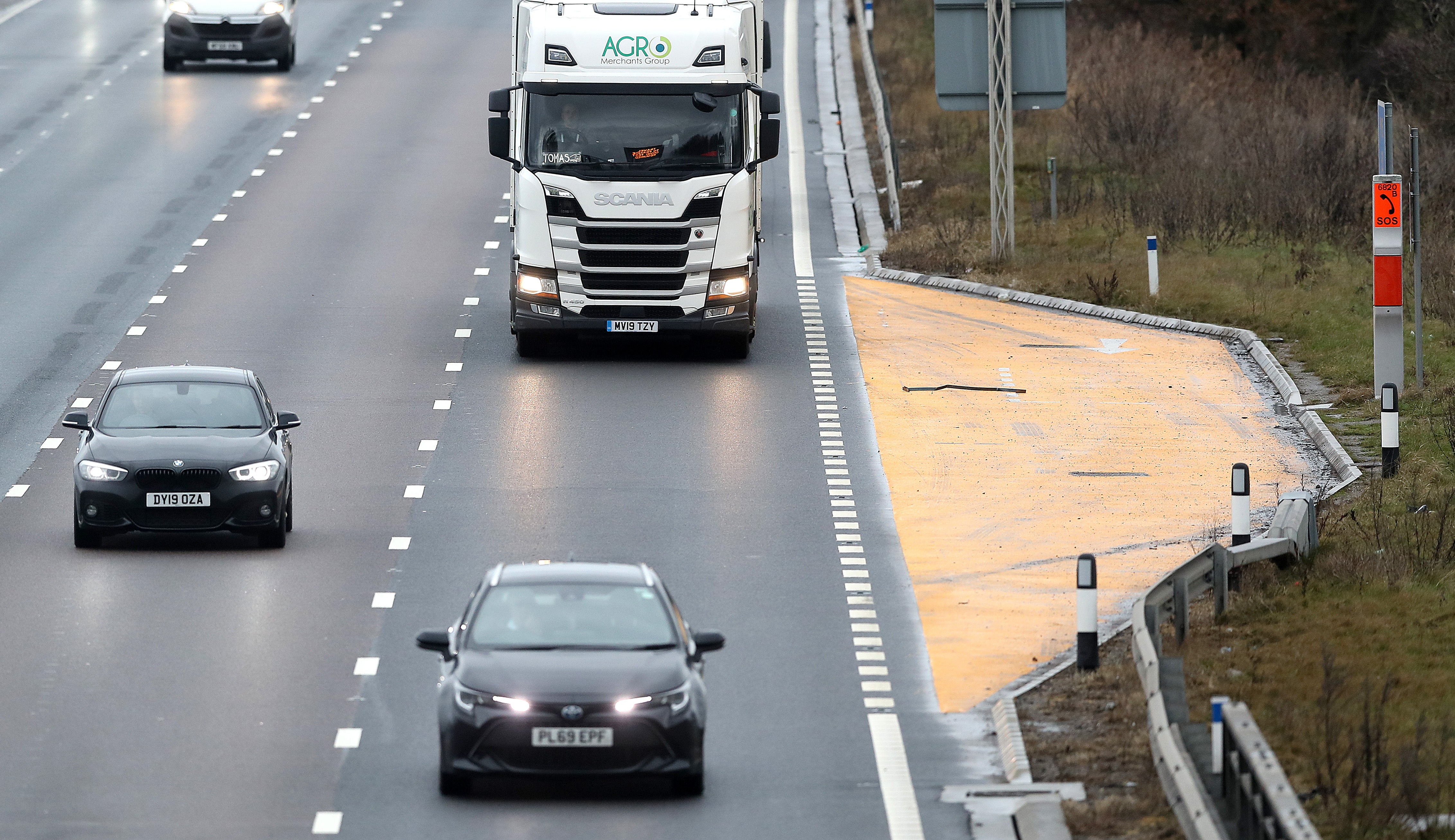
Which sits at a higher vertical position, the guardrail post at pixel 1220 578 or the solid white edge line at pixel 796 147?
the solid white edge line at pixel 796 147

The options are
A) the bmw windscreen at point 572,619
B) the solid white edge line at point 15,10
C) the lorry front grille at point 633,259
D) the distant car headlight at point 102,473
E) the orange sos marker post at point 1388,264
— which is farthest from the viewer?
the solid white edge line at point 15,10

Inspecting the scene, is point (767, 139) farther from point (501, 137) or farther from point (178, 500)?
point (178, 500)

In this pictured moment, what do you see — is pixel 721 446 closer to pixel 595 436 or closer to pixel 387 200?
pixel 595 436

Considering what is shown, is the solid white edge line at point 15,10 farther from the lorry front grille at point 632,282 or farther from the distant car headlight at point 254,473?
the distant car headlight at point 254,473

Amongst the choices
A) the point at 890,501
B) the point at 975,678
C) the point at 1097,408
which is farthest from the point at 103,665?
the point at 1097,408

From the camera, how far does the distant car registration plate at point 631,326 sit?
29750mm

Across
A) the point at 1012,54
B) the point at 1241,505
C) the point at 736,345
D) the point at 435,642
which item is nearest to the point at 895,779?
the point at 435,642

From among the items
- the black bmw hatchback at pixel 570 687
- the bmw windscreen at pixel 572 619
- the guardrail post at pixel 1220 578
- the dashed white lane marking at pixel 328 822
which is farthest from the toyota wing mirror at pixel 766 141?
the dashed white lane marking at pixel 328 822

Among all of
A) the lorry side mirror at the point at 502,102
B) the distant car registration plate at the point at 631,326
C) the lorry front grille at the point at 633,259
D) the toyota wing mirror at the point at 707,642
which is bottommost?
the toyota wing mirror at the point at 707,642

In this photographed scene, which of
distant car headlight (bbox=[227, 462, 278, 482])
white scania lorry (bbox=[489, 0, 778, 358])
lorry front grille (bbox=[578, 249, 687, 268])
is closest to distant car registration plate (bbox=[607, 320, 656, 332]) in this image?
white scania lorry (bbox=[489, 0, 778, 358])

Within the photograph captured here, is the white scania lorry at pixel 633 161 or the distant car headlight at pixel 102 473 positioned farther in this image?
the white scania lorry at pixel 633 161

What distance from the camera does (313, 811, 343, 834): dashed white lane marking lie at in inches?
551

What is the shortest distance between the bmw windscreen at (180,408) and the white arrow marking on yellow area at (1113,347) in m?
12.8

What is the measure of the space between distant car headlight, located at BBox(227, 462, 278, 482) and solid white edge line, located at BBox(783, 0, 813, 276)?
16.6 metres
